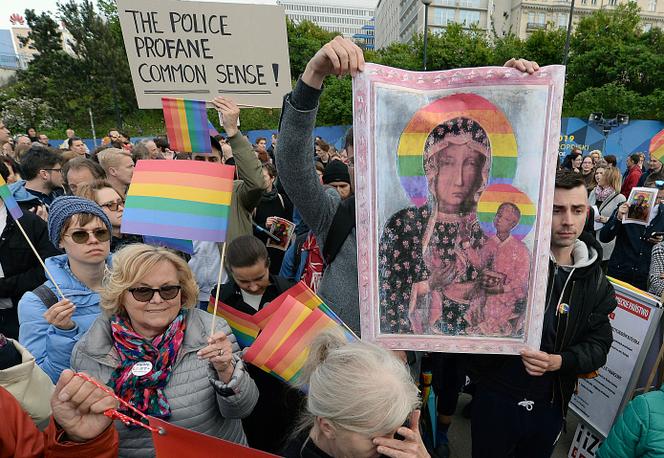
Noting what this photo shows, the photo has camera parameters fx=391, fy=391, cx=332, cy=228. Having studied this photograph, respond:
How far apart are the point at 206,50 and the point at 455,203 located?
2728 millimetres

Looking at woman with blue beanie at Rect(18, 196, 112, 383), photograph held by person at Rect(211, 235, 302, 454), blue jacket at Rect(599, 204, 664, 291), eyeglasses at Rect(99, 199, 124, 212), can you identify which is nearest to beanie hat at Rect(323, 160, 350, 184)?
photograph held by person at Rect(211, 235, 302, 454)

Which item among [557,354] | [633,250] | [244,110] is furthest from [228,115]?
[244,110]

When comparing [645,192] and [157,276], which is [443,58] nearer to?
[645,192]

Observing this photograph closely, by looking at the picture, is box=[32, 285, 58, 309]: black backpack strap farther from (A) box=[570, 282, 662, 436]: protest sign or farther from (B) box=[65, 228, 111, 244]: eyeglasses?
(A) box=[570, 282, 662, 436]: protest sign

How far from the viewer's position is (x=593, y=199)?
21.8ft

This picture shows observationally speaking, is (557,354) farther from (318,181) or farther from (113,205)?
(113,205)

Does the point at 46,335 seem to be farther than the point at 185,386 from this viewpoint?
Yes

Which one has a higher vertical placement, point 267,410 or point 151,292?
point 151,292

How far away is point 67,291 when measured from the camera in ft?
6.49

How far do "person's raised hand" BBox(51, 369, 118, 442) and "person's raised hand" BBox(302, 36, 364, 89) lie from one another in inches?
50.5

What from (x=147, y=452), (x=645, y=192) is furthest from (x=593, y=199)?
(x=147, y=452)

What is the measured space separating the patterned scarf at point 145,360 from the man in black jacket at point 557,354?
4.93ft

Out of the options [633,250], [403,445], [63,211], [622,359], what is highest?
[63,211]

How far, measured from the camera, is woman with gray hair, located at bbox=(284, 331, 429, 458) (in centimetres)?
118
